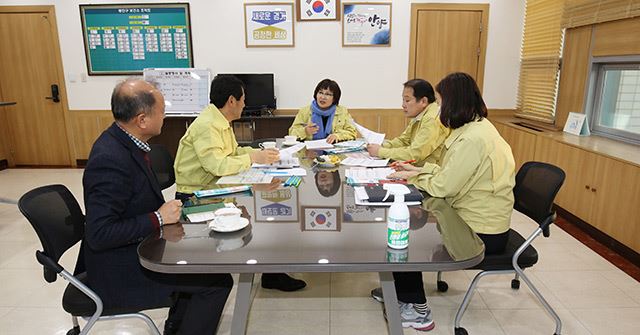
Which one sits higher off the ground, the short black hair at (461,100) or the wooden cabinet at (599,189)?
the short black hair at (461,100)

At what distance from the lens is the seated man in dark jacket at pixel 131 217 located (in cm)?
148

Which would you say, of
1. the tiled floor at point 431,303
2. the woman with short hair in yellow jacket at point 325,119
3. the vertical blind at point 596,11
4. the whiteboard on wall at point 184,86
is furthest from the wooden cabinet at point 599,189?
the whiteboard on wall at point 184,86

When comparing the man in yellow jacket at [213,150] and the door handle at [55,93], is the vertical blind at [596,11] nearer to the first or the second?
the man in yellow jacket at [213,150]

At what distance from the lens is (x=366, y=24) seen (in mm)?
5152

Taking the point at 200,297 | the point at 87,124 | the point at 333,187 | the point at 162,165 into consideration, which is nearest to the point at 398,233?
the point at 333,187

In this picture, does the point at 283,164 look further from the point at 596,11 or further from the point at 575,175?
the point at 596,11

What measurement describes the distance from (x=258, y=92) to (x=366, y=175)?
336 centimetres

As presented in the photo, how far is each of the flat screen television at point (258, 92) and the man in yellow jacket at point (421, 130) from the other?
2.71 m

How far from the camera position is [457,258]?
1.27 m

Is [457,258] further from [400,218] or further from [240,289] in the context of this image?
[240,289]

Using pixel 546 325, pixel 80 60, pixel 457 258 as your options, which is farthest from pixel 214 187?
pixel 80 60

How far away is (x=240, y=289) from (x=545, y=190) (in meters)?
1.50

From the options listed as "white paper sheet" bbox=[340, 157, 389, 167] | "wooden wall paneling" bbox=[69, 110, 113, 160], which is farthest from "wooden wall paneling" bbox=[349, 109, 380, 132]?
"wooden wall paneling" bbox=[69, 110, 113, 160]

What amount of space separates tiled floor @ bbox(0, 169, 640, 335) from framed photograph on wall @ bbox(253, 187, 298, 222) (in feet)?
2.53
